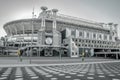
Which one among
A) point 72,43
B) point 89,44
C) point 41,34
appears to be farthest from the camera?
point 89,44

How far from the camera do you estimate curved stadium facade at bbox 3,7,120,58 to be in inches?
3615

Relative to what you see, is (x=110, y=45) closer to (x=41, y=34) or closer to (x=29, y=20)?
(x=41, y=34)

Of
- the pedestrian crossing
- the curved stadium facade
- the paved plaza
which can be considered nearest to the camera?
the pedestrian crossing

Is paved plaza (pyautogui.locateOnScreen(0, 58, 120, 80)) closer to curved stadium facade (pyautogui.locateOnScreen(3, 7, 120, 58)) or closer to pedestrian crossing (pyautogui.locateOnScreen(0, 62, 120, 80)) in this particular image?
pedestrian crossing (pyautogui.locateOnScreen(0, 62, 120, 80))

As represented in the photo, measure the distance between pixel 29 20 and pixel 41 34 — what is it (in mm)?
25828

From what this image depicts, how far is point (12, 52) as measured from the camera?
96.0 metres

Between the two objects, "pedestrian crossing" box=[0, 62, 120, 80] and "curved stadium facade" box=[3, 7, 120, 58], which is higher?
"curved stadium facade" box=[3, 7, 120, 58]

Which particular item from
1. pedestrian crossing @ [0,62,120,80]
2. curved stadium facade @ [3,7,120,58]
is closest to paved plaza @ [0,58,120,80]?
pedestrian crossing @ [0,62,120,80]

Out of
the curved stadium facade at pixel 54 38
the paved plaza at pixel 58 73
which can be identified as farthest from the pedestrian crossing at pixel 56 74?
the curved stadium facade at pixel 54 38

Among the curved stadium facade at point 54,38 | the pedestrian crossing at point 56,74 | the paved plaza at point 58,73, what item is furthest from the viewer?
the curved stadium facade at point 54,38

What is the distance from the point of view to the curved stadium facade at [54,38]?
91.8m

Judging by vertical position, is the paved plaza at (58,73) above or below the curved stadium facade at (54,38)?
below

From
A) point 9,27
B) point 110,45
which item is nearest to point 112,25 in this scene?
point 110,45

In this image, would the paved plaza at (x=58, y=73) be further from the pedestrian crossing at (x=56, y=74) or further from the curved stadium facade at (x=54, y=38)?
the curved stadium facade at (x=54, y=38)
